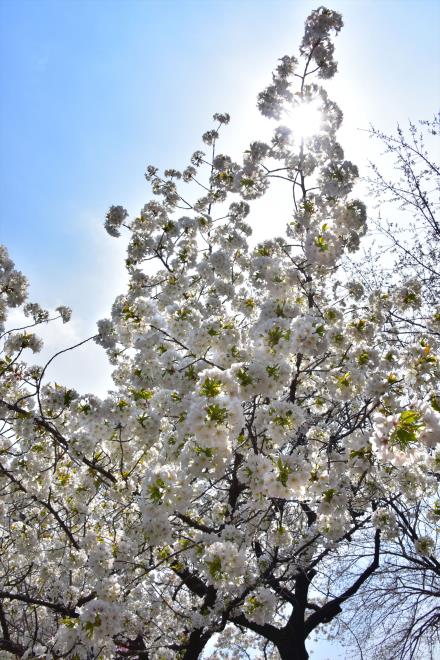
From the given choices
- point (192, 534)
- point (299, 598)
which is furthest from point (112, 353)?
point (299, 598)

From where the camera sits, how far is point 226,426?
3488 mm

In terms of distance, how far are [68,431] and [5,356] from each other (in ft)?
5.02

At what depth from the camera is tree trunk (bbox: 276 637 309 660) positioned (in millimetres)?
8977

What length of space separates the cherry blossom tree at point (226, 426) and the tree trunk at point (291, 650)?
0.04 m

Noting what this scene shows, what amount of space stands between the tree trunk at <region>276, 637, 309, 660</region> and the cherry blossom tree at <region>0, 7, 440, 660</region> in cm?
4

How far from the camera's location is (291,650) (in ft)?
29.6

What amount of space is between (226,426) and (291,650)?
8.43 metres

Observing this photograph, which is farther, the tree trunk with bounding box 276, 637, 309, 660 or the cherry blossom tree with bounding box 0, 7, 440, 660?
the tree trunk with bounding box 276, 637, 309, 660

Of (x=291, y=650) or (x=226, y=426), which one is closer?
(x=226, y=426)

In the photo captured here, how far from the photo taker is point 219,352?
15.6ft

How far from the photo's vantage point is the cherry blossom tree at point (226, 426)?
12.9 feet

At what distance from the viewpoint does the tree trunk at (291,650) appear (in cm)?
898

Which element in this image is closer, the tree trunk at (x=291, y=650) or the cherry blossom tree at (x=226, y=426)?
the cherry blossom tree at (x=226, y=426)

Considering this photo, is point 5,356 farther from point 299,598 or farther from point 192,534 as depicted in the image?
point 299,598
